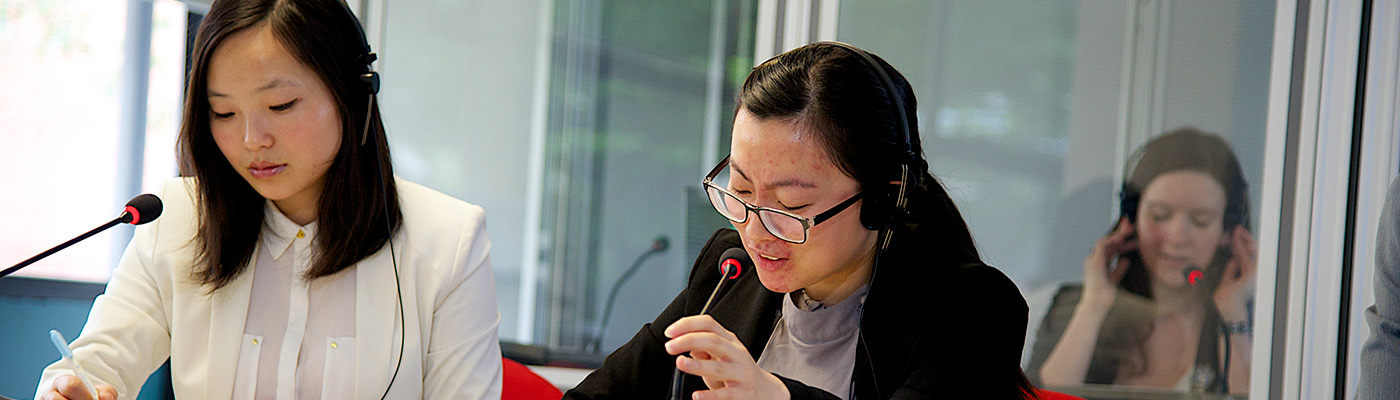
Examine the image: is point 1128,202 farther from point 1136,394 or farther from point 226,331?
point 226,331

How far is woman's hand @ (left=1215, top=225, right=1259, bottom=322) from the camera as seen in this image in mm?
2145

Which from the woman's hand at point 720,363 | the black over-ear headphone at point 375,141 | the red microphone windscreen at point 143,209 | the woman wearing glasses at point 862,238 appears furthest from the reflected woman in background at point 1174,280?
the red microphone windscreen at point 143,209

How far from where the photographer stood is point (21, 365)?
5.95 feet

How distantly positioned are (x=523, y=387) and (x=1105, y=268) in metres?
1.44

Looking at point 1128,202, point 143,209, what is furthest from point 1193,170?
point 143,209

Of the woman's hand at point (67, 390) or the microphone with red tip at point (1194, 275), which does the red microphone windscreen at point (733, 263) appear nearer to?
the woman's hand at point (67, 390)

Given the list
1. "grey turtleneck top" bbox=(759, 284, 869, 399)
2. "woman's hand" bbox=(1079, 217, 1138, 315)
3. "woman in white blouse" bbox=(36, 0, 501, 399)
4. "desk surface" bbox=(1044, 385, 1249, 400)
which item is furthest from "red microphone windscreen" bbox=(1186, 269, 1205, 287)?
"woman in white blouse" bbox=(36, 0, 501, 399)

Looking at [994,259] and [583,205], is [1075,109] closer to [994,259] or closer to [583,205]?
[994,259]

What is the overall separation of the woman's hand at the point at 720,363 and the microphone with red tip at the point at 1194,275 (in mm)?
1589

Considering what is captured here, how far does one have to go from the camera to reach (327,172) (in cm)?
139

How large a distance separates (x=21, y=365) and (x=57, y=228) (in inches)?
20.7

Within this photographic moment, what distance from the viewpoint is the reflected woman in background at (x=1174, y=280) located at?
215cm

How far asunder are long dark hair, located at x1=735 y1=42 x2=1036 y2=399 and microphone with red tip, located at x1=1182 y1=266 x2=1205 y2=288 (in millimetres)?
1222

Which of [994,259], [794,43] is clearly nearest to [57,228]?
[794,43]
